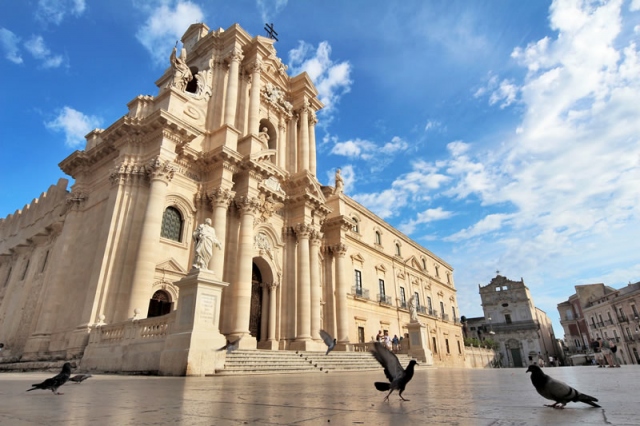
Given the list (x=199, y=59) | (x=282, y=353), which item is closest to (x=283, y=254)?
(x=282, y=353)

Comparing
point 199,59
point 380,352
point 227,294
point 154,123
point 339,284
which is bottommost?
point 380,352

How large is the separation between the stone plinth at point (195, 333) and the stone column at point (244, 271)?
5.35 m

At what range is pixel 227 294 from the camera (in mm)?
16391

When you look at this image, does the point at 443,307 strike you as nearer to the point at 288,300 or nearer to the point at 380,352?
the point at 288,300

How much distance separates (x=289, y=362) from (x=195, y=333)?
450 cm

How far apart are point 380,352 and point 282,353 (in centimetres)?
1085

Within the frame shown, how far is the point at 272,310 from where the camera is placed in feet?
62.1

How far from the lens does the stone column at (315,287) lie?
19219 mm

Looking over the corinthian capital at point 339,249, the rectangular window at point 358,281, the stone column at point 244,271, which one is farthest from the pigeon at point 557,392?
the rectangular window at point 358,281

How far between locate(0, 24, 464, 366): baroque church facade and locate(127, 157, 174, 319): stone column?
0.04m

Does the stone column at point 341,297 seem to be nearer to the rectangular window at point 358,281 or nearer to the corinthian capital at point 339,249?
the corinthian capital at point 339,249

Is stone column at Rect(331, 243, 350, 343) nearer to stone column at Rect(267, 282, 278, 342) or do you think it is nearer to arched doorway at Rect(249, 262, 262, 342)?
stone column at Rect(267, 282, 278, 342)

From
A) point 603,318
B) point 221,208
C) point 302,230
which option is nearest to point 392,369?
point 221,208

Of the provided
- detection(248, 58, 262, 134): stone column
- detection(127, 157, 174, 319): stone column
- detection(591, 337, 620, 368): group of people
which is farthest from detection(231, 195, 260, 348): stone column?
detection(591, 337, 620, 368): group of people
